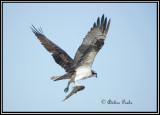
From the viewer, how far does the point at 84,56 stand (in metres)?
10.8

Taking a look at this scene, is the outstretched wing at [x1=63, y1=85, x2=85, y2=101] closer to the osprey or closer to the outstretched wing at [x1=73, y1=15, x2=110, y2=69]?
the osprey

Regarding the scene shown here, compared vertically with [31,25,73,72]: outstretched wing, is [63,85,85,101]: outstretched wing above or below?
below

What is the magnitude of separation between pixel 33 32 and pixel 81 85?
12.8 feet

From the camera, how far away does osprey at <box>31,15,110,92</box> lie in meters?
10.6

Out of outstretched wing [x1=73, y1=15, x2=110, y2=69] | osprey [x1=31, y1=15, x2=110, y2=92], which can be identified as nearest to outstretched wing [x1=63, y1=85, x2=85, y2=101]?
osprey [x1=31, y1=15, x2=110, y2=92]

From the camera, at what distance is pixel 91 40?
10656 millimetres

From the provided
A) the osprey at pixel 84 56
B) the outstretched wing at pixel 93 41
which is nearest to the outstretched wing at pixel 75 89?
the osprey at pixel 84 56

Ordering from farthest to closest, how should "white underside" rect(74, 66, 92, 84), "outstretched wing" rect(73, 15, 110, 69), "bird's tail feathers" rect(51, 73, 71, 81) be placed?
"bird's tail feathers" rect(51, 73, 71, 81)
"white underside" rect(74, 66, 92, 84)
"outstretched wing" rect(73, 15, 110, 69)

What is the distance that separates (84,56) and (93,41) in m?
0.54

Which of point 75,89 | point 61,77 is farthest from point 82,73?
point 61,77

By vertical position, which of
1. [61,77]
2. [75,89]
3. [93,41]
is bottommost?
[75,89]

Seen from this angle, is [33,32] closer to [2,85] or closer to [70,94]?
[2,85]

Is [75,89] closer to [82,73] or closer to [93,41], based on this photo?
[82,73]

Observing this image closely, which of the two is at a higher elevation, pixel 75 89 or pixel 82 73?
pixel 82 73
